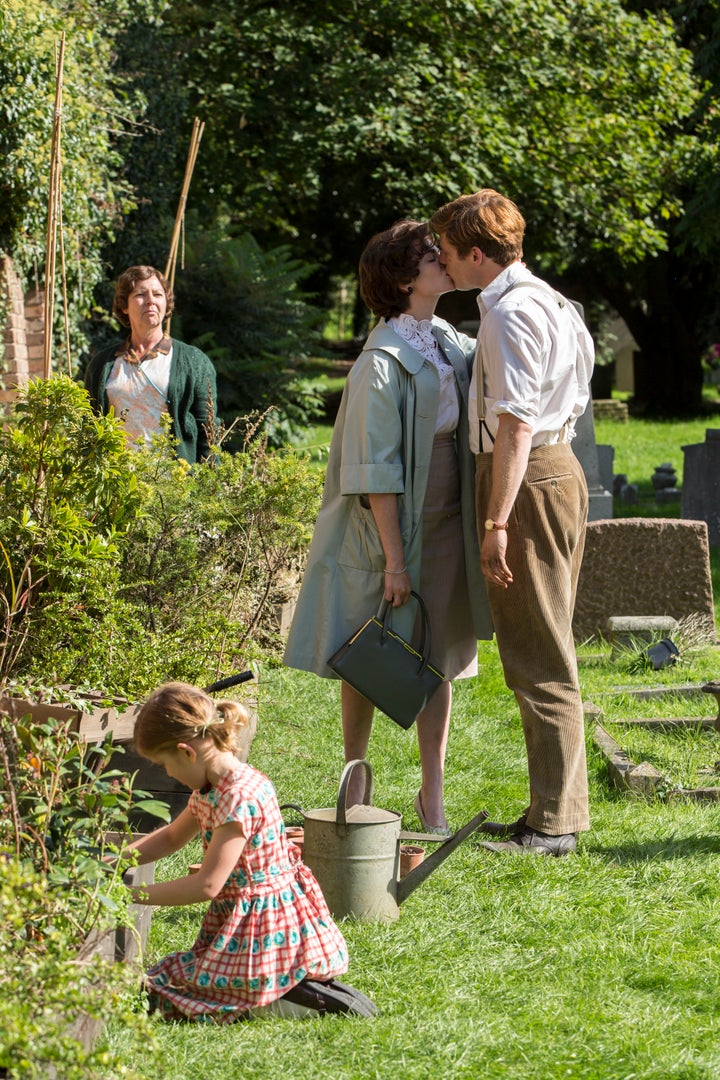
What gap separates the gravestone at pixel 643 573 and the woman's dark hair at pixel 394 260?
3355 millimetres

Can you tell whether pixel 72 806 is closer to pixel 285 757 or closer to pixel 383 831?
pixel 383 831

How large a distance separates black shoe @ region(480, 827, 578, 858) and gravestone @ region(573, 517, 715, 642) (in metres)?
3.35

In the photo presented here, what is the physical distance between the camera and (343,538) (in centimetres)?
427

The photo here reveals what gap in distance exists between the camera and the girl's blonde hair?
2945 mm

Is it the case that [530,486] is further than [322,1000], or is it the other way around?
[530,486]

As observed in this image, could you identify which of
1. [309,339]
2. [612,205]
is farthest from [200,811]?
[612,205]

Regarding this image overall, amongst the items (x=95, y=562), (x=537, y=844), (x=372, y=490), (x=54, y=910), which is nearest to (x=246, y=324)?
(x=95, y=562)

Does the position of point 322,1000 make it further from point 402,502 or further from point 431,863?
point 402,502

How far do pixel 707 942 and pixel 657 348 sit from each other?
2486 cm

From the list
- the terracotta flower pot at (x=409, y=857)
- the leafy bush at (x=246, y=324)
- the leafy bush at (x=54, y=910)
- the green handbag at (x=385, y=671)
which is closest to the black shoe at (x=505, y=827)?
the terracotta flower pot at (x=409, y=857)

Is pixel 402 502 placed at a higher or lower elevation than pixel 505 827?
higher

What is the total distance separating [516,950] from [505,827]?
0.92 meters

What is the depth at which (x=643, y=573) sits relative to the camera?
7.33 metres

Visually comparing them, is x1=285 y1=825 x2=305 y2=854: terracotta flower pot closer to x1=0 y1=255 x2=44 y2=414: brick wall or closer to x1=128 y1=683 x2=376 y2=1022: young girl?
x1=128 y1=683 x2=376 y2=1022: young girl
